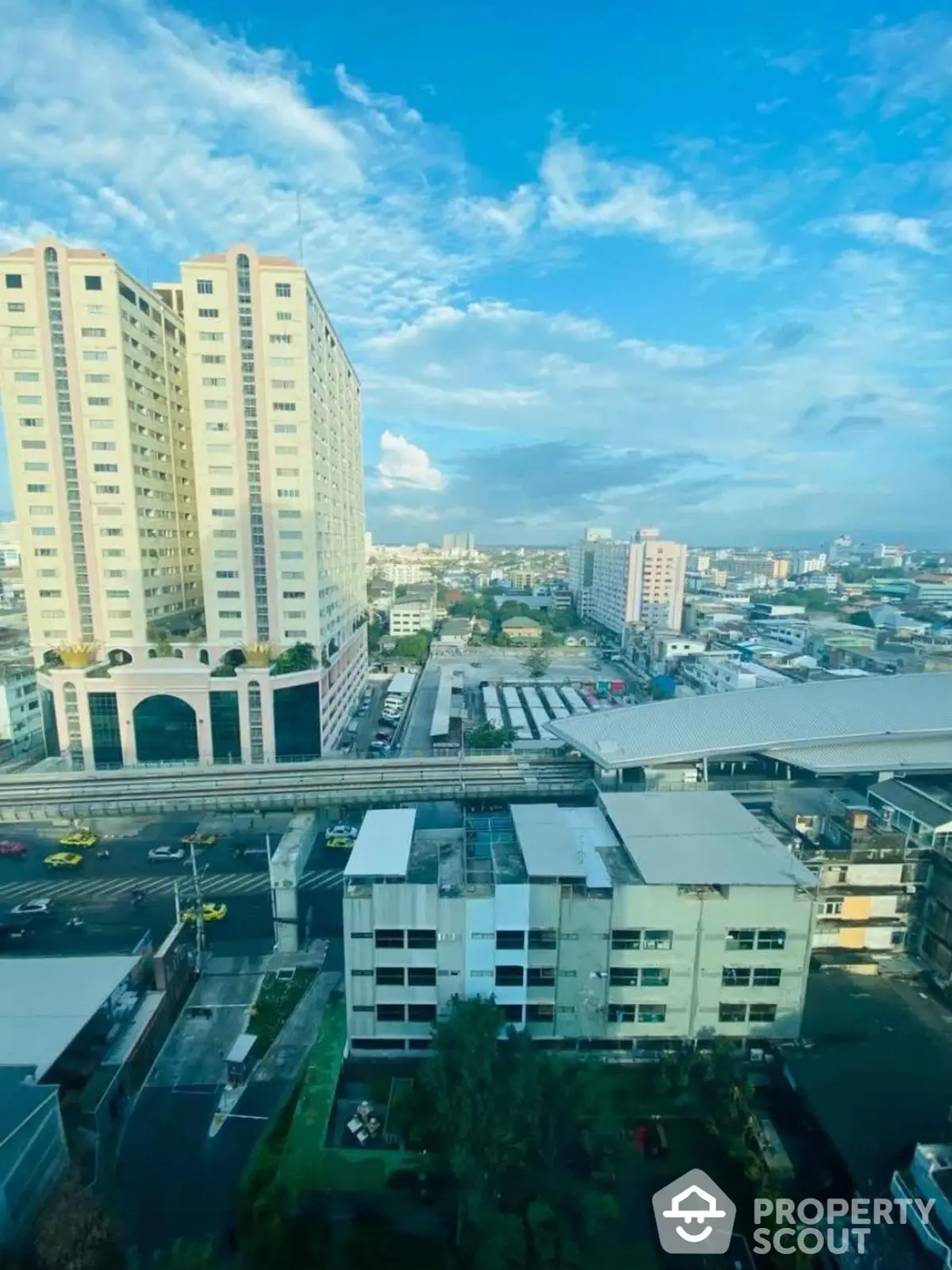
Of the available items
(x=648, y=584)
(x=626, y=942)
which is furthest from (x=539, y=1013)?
(x=648, y=584)

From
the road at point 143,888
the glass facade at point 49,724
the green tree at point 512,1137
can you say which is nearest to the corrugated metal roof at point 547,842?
the green tree at point 512,1137

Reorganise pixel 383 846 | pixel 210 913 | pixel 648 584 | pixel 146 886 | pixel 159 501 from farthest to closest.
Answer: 1. pixel 648 584
2. pixel 159 501
3. pixel 146 886
4. pixel 210 913
5. pixel 383 846

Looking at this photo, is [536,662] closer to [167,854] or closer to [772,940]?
[167,854]

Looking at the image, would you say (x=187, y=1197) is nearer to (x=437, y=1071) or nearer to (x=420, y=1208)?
(x=420, y=1208)

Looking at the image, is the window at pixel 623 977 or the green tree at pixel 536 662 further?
the green tree at pixel 536 662

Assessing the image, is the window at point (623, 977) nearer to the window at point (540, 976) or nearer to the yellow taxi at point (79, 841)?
the window at point (540, 976)

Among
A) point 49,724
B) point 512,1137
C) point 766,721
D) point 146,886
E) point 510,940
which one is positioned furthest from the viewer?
point 49,724

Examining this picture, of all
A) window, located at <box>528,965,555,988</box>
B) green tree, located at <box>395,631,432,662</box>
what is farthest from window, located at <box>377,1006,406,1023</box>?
green tree, located at <box>395,631,432,662</box>
